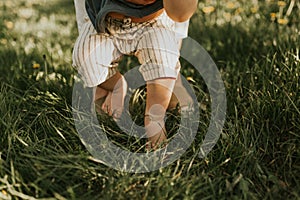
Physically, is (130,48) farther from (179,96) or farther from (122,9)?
(179,96)

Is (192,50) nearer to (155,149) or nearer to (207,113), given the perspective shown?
(207,113)

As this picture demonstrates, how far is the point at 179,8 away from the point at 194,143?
0.43 metres

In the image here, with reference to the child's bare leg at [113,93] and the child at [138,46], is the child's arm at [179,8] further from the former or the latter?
the child's bare leg at [113,93]

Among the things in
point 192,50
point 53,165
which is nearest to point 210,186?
point 53,165

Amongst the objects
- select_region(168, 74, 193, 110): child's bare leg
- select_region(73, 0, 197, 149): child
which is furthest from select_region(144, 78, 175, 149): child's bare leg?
select_region(168, 74, 193, 110): child's bare leg

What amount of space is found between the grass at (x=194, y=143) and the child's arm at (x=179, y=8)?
0.37 m

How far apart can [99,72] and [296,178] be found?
74 centimetres

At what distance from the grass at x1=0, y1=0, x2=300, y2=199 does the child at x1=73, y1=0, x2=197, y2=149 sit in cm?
13

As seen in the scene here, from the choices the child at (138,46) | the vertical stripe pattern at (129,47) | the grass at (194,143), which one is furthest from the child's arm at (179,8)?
the grass at (194,143)

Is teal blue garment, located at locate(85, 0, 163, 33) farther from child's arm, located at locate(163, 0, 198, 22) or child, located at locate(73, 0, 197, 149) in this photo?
child's arm, located at locate(163, 0, 198, 22)

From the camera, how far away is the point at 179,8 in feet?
4.97

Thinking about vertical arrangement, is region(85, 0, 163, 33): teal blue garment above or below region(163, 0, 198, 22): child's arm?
below

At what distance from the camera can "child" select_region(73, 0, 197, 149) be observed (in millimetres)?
1674

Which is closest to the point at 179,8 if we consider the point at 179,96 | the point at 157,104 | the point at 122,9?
the point at 122,9
